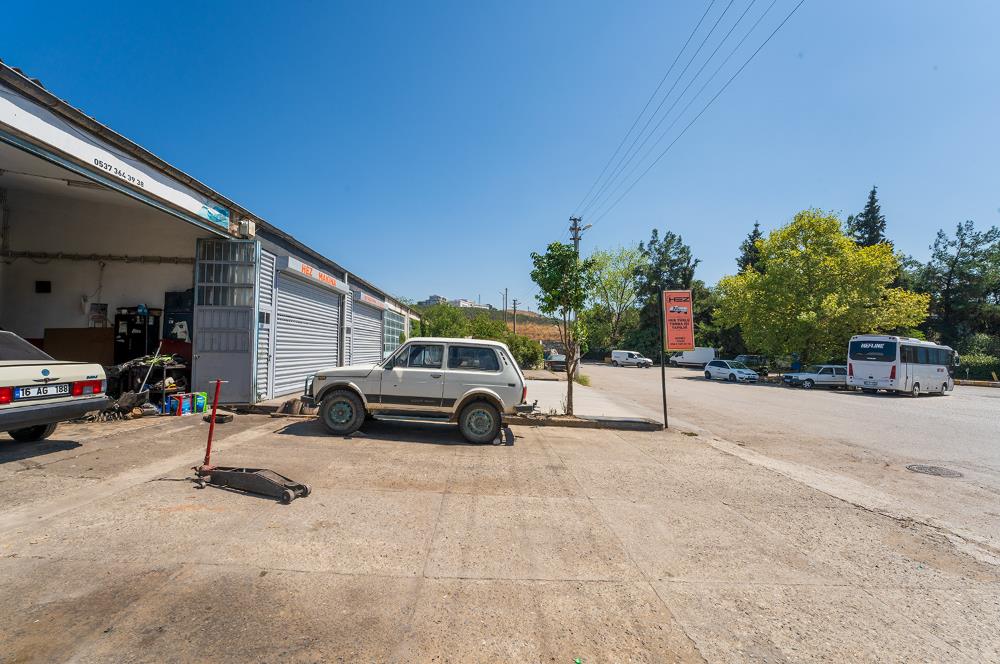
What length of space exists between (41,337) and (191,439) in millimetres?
7755

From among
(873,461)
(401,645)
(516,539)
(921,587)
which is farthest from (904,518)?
(401,645)

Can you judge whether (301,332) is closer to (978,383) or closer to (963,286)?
(978,383)

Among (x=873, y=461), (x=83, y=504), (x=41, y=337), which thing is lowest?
(x=873, y=461)

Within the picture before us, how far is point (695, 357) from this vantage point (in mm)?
51562

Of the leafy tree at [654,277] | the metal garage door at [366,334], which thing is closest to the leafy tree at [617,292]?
the leafy tree at [654,277]

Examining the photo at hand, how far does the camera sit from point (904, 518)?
489 cm

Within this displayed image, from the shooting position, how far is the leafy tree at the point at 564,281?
33.8 ft

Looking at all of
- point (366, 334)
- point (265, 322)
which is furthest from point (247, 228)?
point (366, 334)

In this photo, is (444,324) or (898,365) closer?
(898,365)

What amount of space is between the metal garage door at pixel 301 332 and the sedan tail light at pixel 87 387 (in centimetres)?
452

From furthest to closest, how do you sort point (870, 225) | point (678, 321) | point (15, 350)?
point (870, 225)
point (678, 321)
point (15, 350)

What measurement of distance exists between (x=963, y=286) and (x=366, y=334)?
58.2 metres

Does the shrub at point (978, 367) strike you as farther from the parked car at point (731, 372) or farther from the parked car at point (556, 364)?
the parked car at point (556, 364)

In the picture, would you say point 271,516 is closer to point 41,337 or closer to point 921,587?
point 921,587
